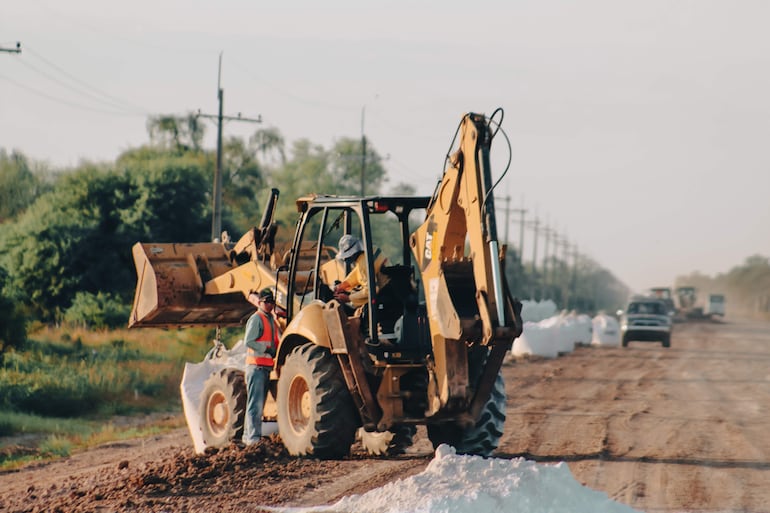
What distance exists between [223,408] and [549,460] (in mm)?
3763

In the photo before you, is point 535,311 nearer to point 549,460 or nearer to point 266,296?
point 549,460

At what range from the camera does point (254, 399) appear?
1213 centimetres

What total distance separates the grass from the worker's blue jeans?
5417 mm

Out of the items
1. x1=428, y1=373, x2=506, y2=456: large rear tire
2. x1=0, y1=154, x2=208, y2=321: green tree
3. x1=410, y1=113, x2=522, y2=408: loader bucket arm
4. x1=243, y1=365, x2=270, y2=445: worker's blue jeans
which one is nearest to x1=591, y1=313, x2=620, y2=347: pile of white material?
x1=0, y1=154, x2=208, y2=321: green tree

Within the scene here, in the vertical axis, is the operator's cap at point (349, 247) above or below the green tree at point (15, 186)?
below

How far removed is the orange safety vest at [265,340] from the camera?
482 inches

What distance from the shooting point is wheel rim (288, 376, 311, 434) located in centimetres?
1165

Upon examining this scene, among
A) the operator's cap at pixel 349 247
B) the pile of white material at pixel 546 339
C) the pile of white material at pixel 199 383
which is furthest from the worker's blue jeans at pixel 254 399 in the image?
the pile of white material at pixel 546 339

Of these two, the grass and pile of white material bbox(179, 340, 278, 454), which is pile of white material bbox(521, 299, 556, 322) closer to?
the grass

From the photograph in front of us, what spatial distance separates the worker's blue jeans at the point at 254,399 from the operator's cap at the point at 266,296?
798 millimetres

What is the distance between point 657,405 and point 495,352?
902cm

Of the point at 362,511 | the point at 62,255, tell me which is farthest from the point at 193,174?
the point at 362,511

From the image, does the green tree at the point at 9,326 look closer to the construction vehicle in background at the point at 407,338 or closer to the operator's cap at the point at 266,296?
the operator's cap at the point at 266,296

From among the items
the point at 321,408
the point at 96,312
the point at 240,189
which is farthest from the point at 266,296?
the point at 240,189
